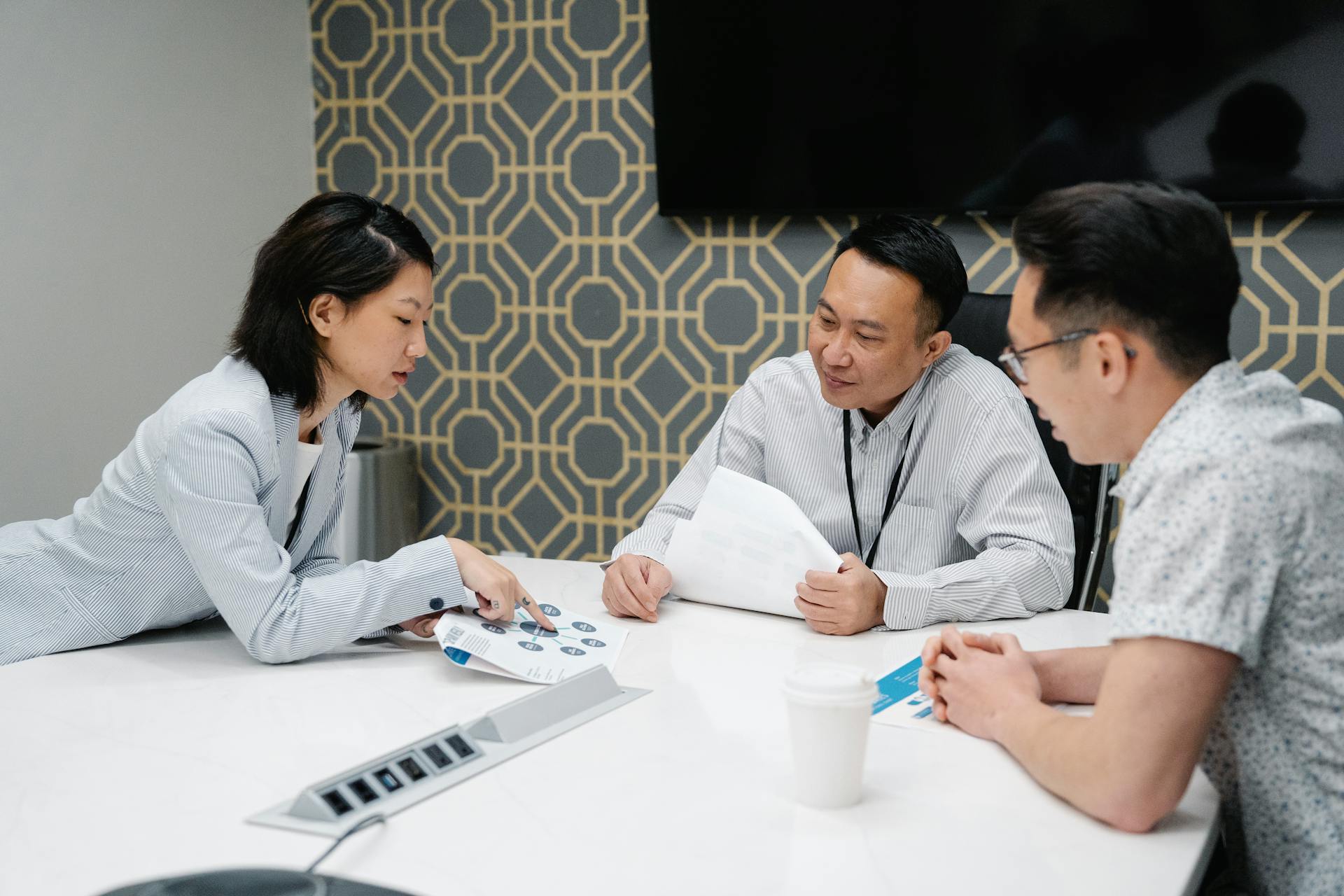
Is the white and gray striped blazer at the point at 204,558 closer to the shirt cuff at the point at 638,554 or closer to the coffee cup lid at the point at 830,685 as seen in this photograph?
the shirt cuff at the point at 638,554

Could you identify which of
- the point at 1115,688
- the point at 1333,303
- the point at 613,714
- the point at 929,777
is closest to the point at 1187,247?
the point at 1115,688

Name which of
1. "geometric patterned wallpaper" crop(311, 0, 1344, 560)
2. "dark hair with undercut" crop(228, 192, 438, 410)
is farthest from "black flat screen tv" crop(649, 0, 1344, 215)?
"dark hair with undercut" crop(228, 192, 438, 410)

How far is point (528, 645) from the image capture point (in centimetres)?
148

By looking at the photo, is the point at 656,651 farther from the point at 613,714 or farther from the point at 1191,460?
the point at 1191,460

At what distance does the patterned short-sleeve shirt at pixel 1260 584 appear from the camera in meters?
0.99

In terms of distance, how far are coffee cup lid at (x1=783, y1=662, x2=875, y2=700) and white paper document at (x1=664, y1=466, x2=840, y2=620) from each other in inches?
22.8

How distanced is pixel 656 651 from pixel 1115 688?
0.64m

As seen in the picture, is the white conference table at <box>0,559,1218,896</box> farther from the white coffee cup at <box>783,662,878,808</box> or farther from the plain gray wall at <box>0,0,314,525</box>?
the plain gray wall at <box>0,0,314,525</box>

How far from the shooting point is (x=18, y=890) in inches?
36.5

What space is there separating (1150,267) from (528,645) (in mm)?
826

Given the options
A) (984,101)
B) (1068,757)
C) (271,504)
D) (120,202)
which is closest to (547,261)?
(120,202)

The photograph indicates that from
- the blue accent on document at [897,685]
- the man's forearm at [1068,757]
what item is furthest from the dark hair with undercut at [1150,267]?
the blue accent on document at [897,685]

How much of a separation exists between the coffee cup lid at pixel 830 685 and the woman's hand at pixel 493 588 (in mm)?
553

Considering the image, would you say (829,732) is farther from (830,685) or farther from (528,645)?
(528,645)
